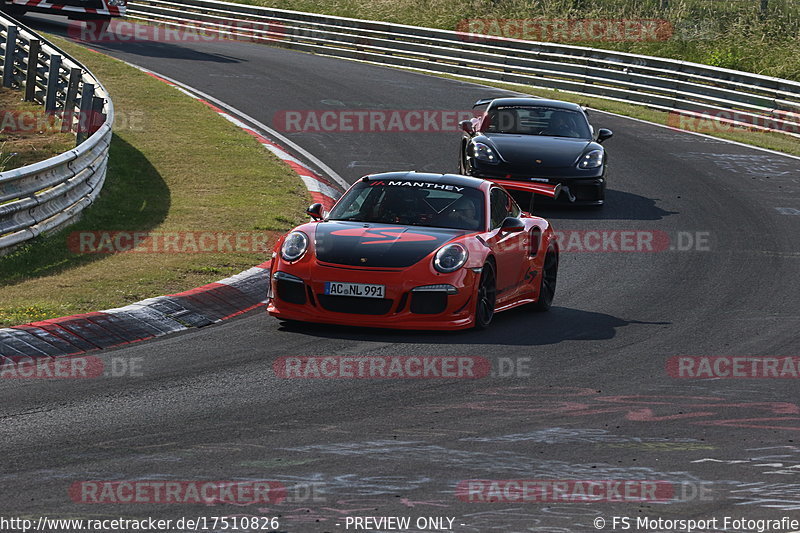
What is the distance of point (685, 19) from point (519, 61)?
19.8 feet

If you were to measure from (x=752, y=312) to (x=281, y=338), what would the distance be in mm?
4694

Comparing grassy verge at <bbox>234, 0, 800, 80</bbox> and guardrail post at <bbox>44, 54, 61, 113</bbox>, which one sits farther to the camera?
grassy verge at <bbox>234, 0, 800, 80</bbox>

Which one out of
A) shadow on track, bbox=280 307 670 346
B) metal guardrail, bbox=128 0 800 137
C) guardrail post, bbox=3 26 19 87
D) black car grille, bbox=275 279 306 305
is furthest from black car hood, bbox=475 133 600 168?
metal guardrail, bbox=128 0 800 137

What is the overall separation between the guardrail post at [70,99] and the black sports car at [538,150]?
583cm

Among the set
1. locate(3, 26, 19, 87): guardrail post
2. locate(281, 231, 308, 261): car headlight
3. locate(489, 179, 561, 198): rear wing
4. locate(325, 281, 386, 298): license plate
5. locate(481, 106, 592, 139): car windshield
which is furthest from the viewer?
locate(3, 26, 19, 87): guardrail post

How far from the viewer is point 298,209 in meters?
16.0

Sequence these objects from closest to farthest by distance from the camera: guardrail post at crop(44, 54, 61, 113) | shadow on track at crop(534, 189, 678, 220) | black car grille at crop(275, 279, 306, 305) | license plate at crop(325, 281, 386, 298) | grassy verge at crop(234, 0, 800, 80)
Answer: license plate at crop(325, 281, 386, 298)
black car grille at crop(275, 279, 306, 305)
shadow on track at crop(534, 189, 678, 220)
guardrail post at crop(44, 54, 61, 113)
grassy verge at crop(234, 0, 800, 80)

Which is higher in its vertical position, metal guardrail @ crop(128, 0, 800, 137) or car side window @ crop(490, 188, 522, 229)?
car side window @ crop(490, 188, 522, 229)

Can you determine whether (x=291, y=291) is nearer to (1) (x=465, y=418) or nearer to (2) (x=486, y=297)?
(2) (x=486, y=297)

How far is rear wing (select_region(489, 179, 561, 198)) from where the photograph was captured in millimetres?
17062

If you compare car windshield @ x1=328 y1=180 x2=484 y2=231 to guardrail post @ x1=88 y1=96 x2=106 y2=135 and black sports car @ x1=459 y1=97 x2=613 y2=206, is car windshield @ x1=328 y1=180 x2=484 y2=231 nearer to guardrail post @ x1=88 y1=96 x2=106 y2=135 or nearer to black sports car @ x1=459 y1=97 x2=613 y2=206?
black sports car @ x1=459 y1=97 x2=613 y2=206

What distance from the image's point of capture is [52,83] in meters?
19.7

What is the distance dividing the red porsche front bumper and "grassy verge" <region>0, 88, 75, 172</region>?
23.0 feet

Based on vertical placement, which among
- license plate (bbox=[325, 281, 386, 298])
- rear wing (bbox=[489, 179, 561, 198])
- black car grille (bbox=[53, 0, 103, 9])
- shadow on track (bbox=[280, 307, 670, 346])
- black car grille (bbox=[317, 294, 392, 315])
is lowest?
rear wing (bbox=[489, 179, 561, 198])
